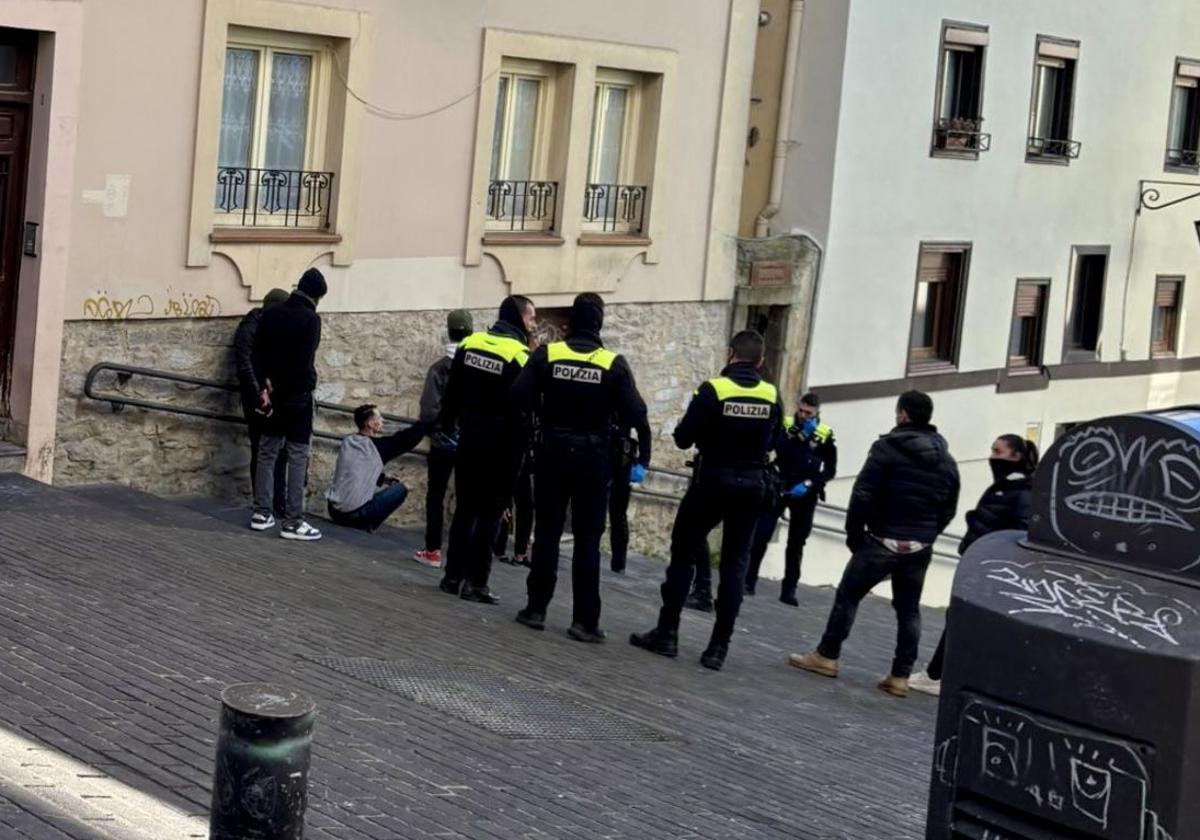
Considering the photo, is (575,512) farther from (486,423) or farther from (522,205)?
(522,205)

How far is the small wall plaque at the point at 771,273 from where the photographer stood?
1961 cm

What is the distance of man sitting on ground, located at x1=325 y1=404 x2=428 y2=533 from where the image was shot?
14125 mm

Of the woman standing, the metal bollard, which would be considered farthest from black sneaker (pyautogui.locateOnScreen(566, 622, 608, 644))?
the metal bollard

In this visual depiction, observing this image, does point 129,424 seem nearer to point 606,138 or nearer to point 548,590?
point 548,590

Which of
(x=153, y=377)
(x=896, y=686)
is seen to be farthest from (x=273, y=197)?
(x=896, y=686)

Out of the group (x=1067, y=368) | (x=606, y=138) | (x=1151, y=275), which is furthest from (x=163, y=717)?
(x=1151, y=275)

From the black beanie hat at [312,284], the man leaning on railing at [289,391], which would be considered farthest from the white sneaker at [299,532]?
the black beanie hat at [312,284]

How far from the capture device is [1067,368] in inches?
967

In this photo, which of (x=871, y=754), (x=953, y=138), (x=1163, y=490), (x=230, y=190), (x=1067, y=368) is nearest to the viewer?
(x=1163, y=490)

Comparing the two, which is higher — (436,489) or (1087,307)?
(1087,307)

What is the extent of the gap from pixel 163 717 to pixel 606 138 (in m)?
11.0

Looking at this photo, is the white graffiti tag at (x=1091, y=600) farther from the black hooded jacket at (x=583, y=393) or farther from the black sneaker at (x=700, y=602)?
the black sneaker at (x=700, y=602)

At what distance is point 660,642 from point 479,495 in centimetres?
130

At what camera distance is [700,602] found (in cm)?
1405
